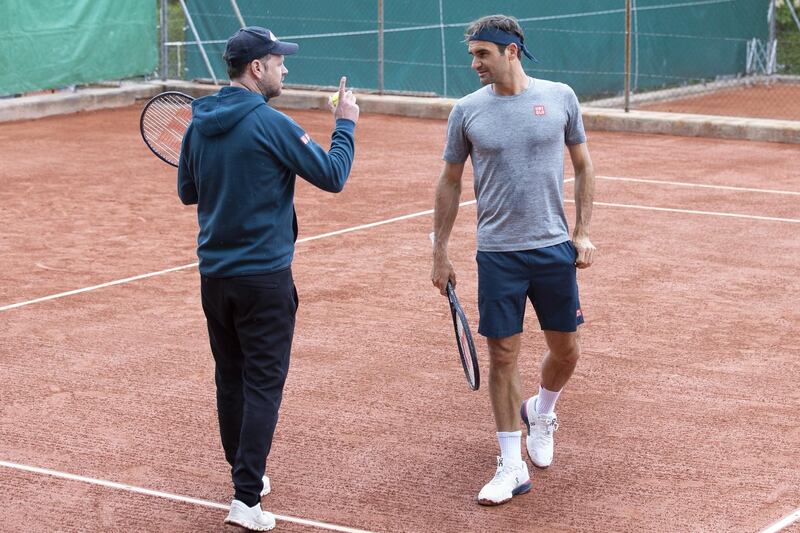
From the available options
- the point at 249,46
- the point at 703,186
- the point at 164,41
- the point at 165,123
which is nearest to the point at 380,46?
the point at 164,41

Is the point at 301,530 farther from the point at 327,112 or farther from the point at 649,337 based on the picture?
the point at 327,112

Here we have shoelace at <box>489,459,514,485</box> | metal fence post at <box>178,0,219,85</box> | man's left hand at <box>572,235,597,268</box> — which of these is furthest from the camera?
metal fence post at <box>178,0,219,85</box>

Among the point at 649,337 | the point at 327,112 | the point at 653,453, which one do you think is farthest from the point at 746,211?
the point at 327,112

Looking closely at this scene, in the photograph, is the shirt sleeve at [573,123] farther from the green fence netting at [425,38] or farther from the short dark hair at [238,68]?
the green fence netting at [425,38]

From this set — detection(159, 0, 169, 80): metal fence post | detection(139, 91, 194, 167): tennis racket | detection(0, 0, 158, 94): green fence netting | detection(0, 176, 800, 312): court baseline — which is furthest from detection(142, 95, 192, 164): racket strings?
detection(159, 0, 169, 80): metal fence post

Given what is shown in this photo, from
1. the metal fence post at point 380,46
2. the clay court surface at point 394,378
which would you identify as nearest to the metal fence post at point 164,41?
the metal fence post at point 380,46

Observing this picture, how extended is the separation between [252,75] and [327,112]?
48.6 ft

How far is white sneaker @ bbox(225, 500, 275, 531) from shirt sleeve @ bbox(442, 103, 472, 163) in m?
1.69

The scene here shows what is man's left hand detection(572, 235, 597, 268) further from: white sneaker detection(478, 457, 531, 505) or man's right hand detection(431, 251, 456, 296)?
white sneaker detection(478, 457, 531, 505)

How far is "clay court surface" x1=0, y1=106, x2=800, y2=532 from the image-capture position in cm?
543

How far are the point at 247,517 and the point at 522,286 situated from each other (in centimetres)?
149

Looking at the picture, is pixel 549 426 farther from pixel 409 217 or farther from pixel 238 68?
pixel 409 217

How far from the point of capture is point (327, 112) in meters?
19.6

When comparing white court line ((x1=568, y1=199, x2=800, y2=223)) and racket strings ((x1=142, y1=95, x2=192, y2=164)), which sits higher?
racket strings ((x1=142, y1=95, x2=192, y2=164))
